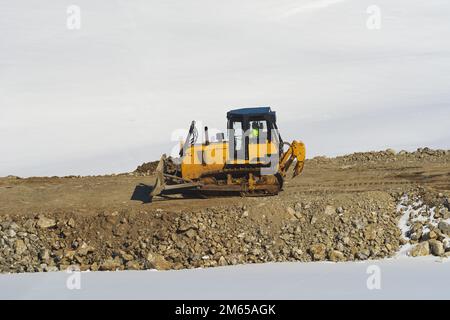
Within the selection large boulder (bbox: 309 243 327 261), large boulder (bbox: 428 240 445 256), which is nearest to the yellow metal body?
large boulder (bbox: 309 243 327 261)

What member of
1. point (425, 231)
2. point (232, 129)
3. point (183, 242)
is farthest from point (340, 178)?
point (183, 242)

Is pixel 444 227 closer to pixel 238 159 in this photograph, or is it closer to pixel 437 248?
pixel 437 248

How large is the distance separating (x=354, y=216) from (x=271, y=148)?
396 centimetres

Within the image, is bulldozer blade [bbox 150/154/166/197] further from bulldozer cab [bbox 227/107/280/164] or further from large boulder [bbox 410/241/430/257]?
large boulder [bbox 410/241/430/257]

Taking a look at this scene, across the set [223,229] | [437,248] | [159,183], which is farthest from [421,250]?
[159,183]

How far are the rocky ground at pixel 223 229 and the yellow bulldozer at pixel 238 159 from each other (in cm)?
77

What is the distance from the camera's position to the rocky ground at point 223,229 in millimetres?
17438

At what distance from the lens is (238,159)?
2136 centimetres

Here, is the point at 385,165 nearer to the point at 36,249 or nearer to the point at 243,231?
the point at 243,231

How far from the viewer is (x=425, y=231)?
58.3 ft

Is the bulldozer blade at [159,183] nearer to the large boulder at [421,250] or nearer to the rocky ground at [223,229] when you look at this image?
the rocky ground at [223,229]

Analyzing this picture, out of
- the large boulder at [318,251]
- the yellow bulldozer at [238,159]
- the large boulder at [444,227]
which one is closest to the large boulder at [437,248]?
the large boulder at [444,227]

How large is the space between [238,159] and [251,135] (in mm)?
841

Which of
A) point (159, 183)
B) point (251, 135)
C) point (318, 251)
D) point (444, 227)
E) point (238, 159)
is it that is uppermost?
point (251, 135)
